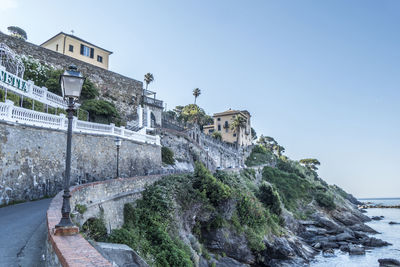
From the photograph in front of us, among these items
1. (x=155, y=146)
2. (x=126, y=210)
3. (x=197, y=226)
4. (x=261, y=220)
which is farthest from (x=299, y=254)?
(x=126, y=210)

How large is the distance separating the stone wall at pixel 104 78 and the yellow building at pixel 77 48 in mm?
4566

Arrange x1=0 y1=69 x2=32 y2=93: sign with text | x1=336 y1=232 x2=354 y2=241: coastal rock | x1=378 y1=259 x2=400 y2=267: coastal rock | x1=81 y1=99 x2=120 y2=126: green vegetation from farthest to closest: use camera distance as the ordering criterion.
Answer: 1. x1=336 y1=232 x2=354 y2=241: coastal rock
2. x1=81 y1=99 x2=120 y2=126: green vegetation
3. x1=378 y1=259 x2=400 y2=267: coastal rock
4. x1=0 y1=69 x2=32 y2=93: sign with text

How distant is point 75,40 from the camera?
3947 cm

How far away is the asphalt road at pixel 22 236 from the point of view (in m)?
7.27

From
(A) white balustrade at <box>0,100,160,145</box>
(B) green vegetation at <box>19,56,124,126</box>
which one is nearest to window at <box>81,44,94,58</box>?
(B) green vegetation at <box>19,56,124,126</box>

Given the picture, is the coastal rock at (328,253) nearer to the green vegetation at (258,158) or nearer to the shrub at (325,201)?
the shrub at (325,201)

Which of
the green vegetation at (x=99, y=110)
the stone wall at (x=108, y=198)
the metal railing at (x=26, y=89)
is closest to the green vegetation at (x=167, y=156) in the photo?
the green vegetation at (x=99, y=110)

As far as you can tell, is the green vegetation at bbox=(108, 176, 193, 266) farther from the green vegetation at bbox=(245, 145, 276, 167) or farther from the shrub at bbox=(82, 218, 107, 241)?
the green vegetation at bbox=(245, 145, 276, 167)

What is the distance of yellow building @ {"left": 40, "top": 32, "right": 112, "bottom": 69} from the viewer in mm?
38438

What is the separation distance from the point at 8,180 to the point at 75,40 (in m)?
30.2

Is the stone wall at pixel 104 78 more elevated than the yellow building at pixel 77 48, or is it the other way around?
the yellow building at pixel 77 48

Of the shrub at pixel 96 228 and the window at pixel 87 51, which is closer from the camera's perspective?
the shrub at pixel 96 228

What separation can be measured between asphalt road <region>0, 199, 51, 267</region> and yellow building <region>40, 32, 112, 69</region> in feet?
100

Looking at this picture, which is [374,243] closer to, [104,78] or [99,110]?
[99,110]
